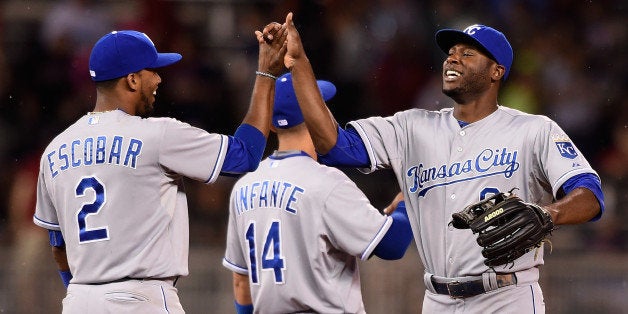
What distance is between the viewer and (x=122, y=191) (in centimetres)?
420

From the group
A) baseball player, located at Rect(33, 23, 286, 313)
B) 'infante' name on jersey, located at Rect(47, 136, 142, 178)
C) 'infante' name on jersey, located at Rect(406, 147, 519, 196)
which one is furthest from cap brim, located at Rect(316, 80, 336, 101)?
'infante' name on jersey, located at Rect(47, 136, 142, 178)

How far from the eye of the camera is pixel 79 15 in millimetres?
9109

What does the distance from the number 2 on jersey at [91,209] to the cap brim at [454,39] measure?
166 centimetres

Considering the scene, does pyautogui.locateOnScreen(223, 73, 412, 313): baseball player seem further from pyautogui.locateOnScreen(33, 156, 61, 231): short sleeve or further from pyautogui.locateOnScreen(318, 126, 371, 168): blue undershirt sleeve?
pyautogui.locateOnScreen(33, 156, 61, 231): short sleeve

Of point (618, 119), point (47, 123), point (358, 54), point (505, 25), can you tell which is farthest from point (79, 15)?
point (618, 119)

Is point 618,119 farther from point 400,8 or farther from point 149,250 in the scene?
point 149,250

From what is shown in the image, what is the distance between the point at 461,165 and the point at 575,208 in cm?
60

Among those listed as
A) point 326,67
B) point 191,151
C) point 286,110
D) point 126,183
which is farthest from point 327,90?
point 326,67

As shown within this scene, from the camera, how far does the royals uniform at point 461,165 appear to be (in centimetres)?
444

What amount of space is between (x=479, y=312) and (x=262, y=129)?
1.20 m

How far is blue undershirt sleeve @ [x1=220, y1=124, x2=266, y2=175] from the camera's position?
4426mm

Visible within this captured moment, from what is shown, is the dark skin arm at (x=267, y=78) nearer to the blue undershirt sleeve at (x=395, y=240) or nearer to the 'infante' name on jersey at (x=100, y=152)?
the 'infante' name on jersey at (x=100, y=152)

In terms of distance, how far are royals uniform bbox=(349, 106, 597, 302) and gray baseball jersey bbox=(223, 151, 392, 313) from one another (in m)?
0.21

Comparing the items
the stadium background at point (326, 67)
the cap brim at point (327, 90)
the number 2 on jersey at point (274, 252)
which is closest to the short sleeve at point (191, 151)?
the number 2 on jersey at point (274, 252)
